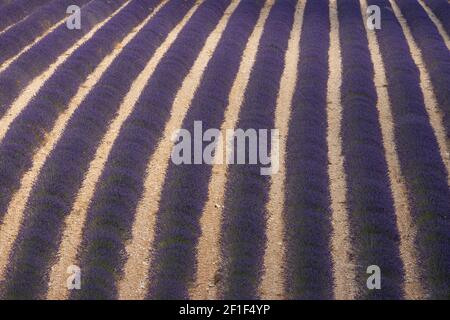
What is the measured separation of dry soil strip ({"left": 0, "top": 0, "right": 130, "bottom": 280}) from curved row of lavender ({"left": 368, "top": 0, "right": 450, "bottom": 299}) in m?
7.93

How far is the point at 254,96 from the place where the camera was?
1598 centimetres

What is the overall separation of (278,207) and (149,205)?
9.36 ft

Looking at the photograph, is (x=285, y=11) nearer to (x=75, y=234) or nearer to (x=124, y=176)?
(x=124, y=176)

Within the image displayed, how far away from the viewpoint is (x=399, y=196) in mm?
11680

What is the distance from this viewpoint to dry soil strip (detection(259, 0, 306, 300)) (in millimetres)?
9406

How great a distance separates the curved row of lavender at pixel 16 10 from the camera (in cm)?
2139

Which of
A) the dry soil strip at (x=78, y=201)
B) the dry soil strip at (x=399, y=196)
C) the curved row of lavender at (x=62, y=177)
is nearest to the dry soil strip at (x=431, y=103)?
the dry soil strip at (x=399, y=196)

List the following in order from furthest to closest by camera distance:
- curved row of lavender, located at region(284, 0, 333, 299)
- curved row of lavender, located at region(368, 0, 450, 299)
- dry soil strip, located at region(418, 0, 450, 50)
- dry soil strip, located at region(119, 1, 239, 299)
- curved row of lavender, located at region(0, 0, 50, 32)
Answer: dry soil strip, located at region(418, 0, 450, 50) → curved row of lavender, located at region(0, 0, 50, 32) → curved row of lavender, located at region(368, 0, 450, 299) → dry soil strip, located at region(119, 1, 239, 299) → curved row of lavender, located at region(284, 0, 333, 299)

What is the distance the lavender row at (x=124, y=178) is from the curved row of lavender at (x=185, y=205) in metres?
0.69

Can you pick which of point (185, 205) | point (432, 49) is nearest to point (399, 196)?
point (185, 205)

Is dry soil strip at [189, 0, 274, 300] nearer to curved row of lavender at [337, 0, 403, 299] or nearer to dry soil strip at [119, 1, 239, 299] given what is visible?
dry soil strip at [119, 1, 239, 299]

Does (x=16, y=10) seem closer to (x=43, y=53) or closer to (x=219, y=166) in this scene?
(x=43, y=53)

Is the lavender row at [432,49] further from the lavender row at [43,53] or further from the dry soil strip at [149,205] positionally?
the lavender row at [43,53]

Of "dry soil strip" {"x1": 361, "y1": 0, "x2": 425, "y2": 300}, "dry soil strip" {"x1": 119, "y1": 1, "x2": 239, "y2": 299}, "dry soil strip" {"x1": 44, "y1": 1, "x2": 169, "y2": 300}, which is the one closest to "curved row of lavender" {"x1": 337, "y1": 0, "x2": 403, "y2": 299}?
"dry soil strip" {"x1": 361, "y1": 0, "x2": 425, "y2": 300}
